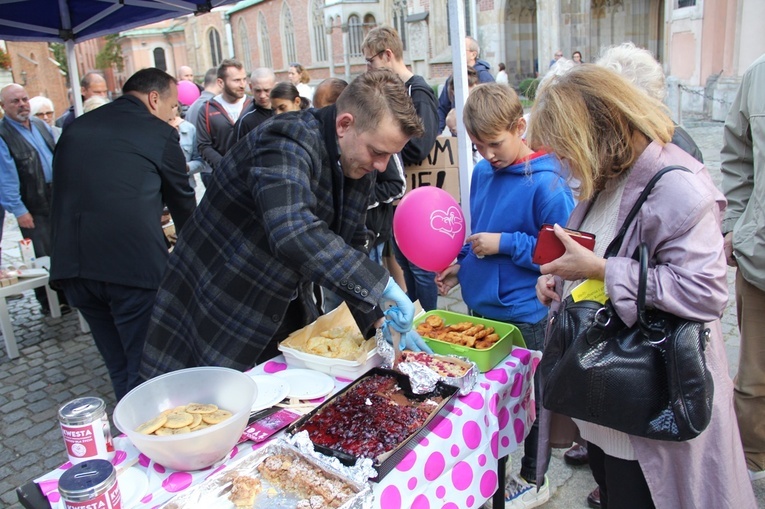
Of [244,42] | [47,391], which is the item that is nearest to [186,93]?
[47,391]

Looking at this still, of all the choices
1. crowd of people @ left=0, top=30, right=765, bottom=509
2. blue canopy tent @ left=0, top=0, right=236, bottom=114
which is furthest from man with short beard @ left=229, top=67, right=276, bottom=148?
crowd of people @ left=0, top=30, right=765, bottom=509

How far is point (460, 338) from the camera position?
2102 millimetres

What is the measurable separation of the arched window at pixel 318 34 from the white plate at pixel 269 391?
36.0 metres

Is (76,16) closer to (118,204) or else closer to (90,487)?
(118,204)

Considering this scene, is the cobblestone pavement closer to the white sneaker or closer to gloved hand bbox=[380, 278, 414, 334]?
the white sneaker

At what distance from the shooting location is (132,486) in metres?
1.48

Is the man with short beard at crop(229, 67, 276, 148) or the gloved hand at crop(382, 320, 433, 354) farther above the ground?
the man with short beard at crop(229, 67, 276, 148)

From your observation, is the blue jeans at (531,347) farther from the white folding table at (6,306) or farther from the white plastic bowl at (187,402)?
the white folding table at (6,306)

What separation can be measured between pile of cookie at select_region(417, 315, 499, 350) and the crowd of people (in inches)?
5.5

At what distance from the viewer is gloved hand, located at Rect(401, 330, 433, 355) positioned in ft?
6.73

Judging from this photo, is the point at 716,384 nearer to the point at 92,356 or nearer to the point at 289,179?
the point at 289,179

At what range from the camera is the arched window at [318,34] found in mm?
35237

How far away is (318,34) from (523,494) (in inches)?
1440

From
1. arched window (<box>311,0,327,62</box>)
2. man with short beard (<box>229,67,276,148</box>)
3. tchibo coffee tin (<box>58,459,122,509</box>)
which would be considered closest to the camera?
tchibo coffee tin (<box>58,459,122,509</box>)
